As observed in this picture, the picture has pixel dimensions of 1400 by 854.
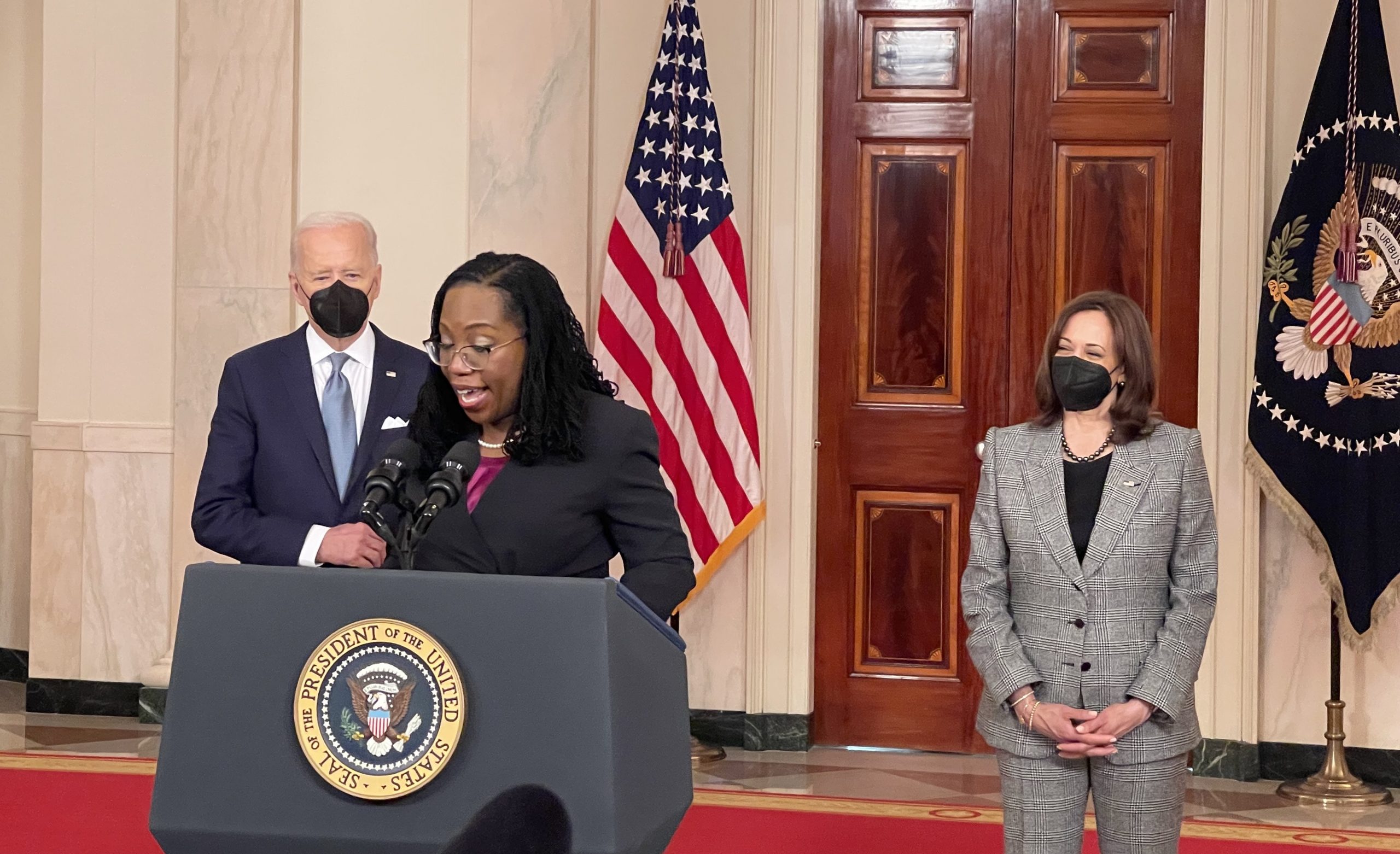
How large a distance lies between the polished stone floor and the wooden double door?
302 mm

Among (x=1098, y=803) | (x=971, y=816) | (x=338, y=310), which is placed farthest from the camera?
(x=971, y=816)

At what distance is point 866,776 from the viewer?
20.4ft

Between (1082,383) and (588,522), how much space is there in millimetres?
1280

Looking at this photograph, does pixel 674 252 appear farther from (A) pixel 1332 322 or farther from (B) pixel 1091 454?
(B) pixel 1091 454

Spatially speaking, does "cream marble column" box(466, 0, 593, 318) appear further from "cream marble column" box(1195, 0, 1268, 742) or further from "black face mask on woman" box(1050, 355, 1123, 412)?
"black face mask on woman" box(1050, 355, 1123, 412)

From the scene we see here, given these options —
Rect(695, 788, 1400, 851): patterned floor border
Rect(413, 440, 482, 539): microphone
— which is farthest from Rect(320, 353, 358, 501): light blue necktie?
Rect(695, 788, 1400, 851): patterned floor border

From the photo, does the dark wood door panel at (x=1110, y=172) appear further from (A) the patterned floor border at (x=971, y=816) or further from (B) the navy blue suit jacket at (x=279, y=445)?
(B) the navy blue suit jacket at (x=279, y=445)

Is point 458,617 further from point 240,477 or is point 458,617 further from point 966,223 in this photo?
point 966,223

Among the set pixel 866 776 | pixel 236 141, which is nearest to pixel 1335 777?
pixel 866 776

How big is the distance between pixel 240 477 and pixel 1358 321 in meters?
4.36

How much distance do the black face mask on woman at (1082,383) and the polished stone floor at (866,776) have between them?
2.77 metres

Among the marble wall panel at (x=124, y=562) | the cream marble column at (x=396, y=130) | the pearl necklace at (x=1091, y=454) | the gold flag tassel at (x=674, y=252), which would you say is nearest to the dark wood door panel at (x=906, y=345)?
the gold flag tassel at (x=674, y=252)

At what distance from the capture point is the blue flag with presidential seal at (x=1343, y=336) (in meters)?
5.86

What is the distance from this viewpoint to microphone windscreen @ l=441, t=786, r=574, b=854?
1.10m
